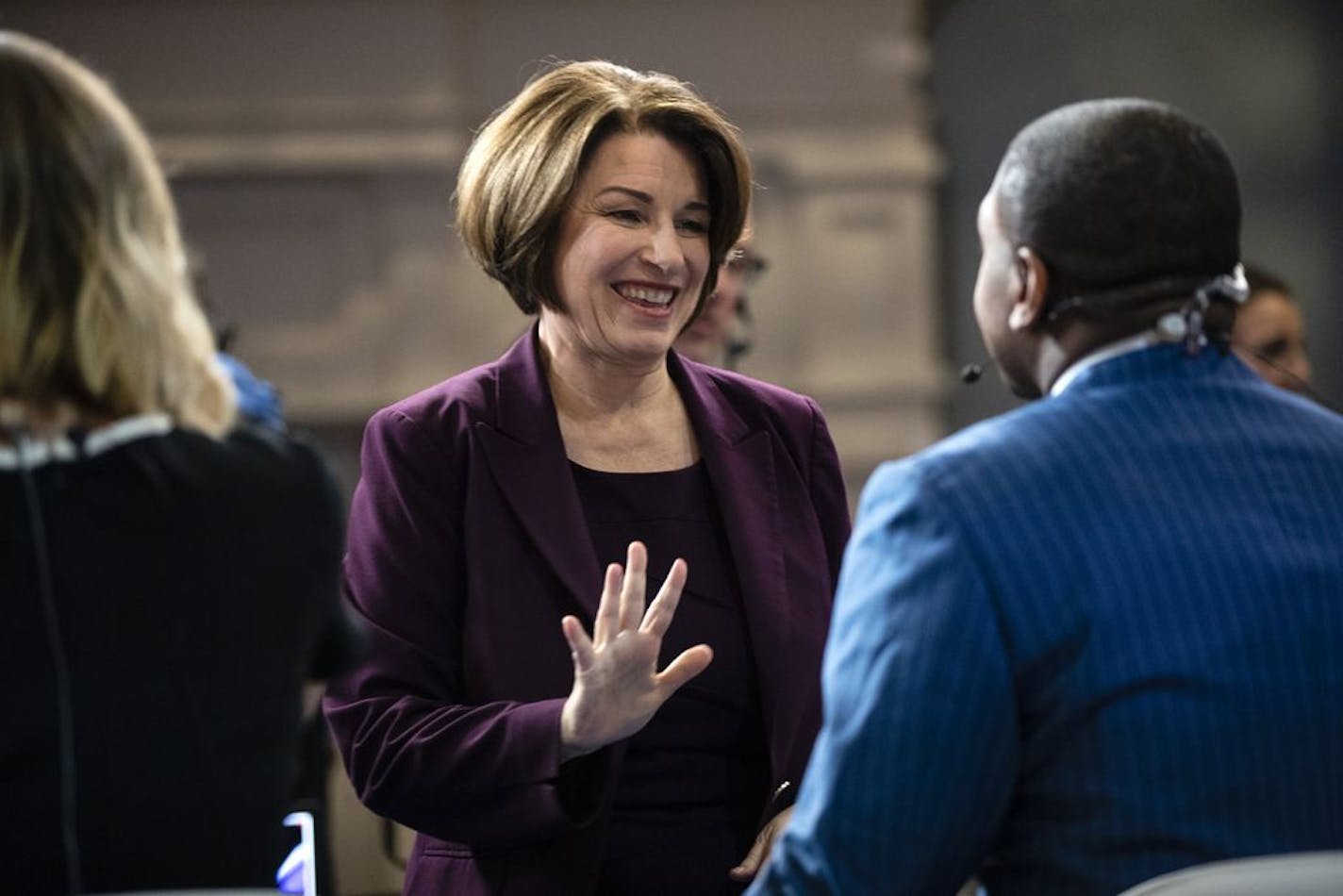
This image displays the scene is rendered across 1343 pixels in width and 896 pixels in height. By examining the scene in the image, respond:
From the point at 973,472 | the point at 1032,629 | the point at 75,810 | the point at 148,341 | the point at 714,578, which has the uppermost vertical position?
the point at 148,341

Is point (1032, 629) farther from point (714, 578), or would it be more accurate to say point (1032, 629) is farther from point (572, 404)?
point (572, 404)

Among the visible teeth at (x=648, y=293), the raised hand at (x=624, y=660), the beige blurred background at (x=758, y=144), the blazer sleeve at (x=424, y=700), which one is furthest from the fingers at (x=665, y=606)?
the beige blurred background at (x=758, y=144)

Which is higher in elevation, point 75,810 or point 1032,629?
point 1032,629

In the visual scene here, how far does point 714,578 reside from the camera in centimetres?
210

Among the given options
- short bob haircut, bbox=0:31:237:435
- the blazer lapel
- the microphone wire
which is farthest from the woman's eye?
the microphone wire

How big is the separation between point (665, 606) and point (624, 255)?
534 millimetres

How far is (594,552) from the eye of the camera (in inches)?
81.3

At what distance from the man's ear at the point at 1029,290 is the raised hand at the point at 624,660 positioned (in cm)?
48

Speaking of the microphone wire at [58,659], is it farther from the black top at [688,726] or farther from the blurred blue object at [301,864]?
the blurred blue object at [301,864]

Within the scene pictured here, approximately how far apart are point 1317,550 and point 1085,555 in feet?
0.65

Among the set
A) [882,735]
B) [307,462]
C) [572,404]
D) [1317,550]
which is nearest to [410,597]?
[572,404]

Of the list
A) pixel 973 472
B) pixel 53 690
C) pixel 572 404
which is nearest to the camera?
pixel 53 690

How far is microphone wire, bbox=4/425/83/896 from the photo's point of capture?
1.29m

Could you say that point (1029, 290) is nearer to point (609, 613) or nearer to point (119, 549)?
point (609, 613)
